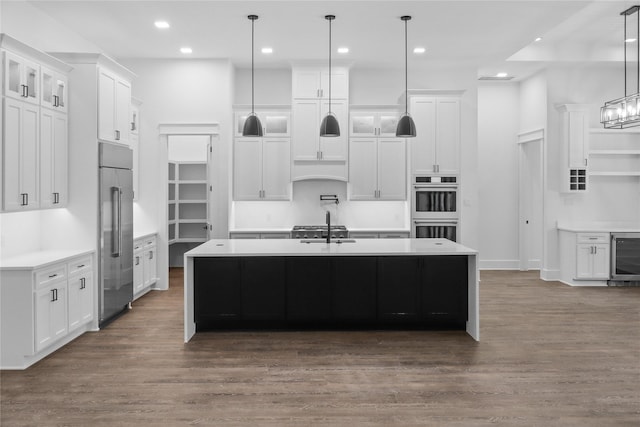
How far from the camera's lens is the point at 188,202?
9.92m

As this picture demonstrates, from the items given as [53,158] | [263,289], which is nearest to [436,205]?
[263,289]

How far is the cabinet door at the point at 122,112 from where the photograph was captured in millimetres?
6207

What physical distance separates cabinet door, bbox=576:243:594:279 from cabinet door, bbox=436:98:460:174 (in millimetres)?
2320

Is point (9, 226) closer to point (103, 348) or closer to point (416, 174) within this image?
point (103, 348)

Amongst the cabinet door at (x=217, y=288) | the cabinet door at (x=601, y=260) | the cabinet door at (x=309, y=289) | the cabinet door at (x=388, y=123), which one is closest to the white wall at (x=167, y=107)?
the cabinet door at (x=388, y=123)

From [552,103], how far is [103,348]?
768 centimetres

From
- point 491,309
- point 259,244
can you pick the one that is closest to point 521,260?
point 491,309

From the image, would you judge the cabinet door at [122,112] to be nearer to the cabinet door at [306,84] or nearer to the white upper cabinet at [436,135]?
the cabinet door at [306,84]

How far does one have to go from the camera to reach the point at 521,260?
9656mm

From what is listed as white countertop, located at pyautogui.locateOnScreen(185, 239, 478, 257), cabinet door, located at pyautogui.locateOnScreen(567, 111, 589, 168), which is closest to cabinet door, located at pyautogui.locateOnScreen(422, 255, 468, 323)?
white countertop, located at pyautogui.locateOnScreen(185, 239, 478, 257)

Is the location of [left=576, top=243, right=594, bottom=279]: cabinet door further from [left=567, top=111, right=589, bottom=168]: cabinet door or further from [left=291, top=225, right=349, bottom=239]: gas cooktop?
[left=291, top=225, right=349, bottom=239]: gas cooktop

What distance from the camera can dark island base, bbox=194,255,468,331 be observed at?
539 cm

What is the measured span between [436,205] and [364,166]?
128 cm

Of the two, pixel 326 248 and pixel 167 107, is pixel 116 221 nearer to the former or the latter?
pixel 326 248
